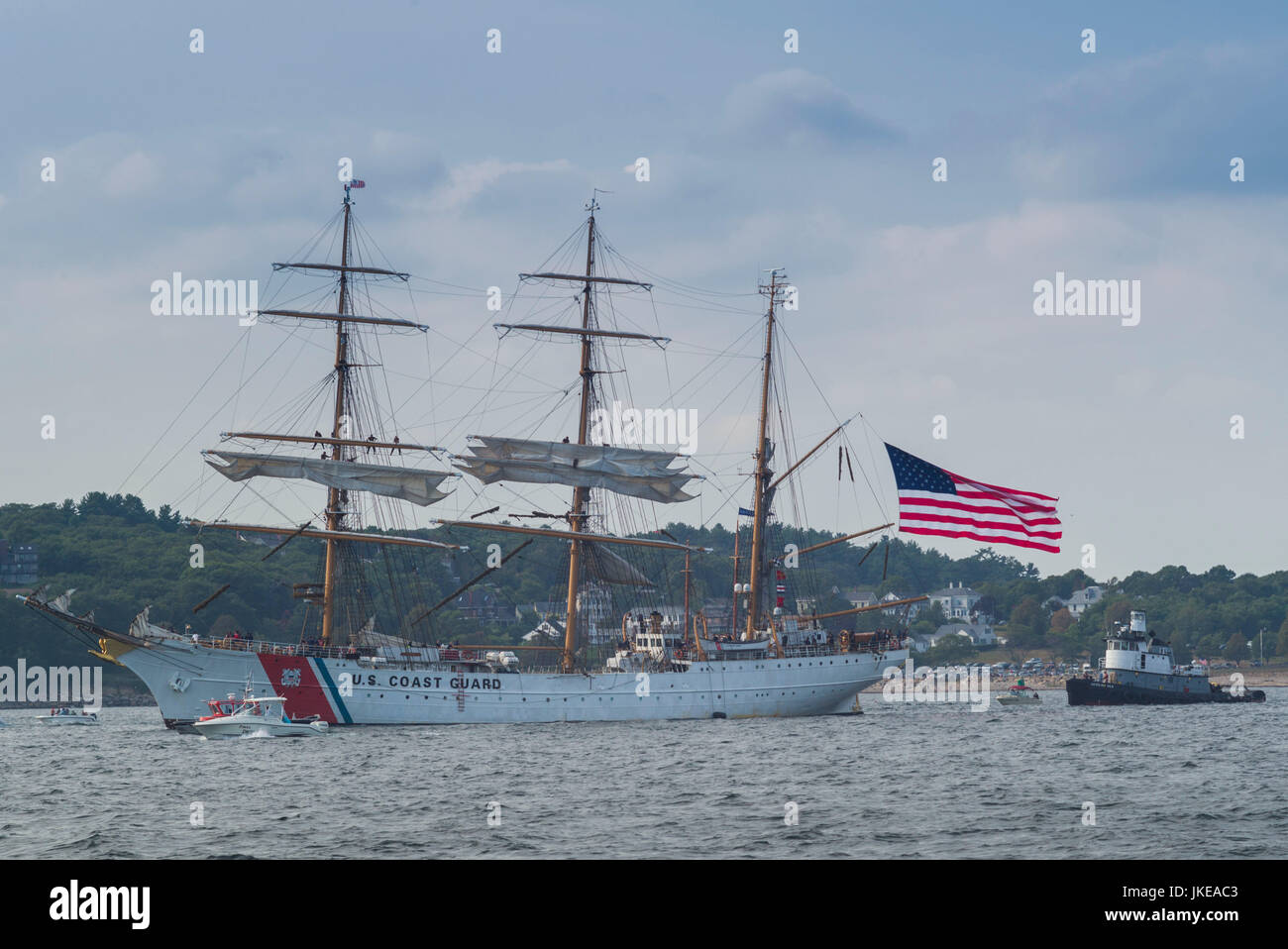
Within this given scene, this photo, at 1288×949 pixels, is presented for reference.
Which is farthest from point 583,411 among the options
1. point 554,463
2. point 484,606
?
point 484,606

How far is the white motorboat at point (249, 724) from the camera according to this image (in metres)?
70.4

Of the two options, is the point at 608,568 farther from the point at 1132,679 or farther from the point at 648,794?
the point at 648,794

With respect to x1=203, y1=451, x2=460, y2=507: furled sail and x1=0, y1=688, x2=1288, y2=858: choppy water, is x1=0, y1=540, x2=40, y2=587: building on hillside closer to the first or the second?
x1=203, y1=451, x2=460, y2=507: furled sail

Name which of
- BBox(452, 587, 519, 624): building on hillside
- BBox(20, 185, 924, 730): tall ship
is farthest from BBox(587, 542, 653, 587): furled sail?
BBox(452, 587, 519, 624): building on hillside

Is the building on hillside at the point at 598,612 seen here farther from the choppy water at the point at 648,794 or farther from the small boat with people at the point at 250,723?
the small boat with people at the point at 250,723

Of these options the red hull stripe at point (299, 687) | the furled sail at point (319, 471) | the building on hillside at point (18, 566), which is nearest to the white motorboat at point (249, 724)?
the red hull stripe at point (299, 687)

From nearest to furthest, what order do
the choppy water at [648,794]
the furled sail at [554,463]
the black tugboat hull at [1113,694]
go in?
the choppy water at [648,794] → the furled sail at [554,463] → the black tugboat hull at [1113,694]

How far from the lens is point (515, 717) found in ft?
273

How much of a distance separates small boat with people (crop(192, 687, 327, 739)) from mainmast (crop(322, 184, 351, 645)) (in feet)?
32.6

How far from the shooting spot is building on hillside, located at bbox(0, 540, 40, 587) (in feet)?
551

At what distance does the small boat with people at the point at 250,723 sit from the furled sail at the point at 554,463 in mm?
22451
